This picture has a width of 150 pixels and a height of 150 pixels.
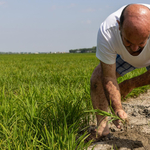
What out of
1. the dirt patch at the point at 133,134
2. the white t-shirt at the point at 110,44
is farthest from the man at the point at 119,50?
the dirt patch at the point at 133,134

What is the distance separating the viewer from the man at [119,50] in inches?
51.1

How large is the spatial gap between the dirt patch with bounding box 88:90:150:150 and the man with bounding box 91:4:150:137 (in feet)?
0.47

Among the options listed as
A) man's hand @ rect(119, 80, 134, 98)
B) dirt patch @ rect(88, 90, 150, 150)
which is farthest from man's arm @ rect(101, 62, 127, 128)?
man's hand @ rect(119, 80, 134, 98)

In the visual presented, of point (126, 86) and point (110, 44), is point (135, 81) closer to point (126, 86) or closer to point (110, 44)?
point (126, 86)

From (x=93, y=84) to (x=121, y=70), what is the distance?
1.24 feet

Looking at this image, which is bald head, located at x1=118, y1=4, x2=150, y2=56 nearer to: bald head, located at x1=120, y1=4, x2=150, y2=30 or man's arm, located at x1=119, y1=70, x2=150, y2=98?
bald head, located at x1=120, y1=4, x2=150, y2=30

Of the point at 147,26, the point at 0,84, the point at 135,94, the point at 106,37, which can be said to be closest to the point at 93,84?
the point at 106,37

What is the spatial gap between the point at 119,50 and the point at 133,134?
81 centimetres

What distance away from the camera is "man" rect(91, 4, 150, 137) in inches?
51.1

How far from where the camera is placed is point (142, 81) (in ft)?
6.28

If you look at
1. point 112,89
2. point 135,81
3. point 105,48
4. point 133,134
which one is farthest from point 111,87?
point 133,134

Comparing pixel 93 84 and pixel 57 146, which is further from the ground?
pixel 93 84

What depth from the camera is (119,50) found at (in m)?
1.70

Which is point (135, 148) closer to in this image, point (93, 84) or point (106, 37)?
point (93, 84)
